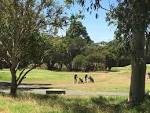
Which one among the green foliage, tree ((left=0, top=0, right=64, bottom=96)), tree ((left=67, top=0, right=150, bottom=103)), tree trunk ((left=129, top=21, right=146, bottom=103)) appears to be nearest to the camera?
tree ((left=67, top=0, right=150, bottom=103))

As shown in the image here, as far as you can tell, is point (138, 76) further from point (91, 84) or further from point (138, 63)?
point (91, 84)

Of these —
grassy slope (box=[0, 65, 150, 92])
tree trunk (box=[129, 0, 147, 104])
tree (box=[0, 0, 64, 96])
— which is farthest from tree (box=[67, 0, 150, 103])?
grassy slope (box=[0, 65, 150, 92])

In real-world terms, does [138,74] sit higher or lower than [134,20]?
lower

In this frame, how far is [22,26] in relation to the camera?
28.1 metres

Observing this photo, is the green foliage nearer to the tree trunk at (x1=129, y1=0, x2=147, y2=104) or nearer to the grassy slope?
the grassy slope

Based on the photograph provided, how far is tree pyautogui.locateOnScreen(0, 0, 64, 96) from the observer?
27.8 m

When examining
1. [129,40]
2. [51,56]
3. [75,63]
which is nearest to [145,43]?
[129,40]

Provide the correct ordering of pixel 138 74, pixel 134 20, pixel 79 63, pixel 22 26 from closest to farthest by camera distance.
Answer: pixel 134 20 → pixel 138 74 → pixel 22 26 → pixel 79 63

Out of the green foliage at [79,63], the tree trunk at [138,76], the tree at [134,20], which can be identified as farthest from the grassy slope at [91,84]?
the green foliage at [79,63]

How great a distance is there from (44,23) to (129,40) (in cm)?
1296

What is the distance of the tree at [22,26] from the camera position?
27.8m

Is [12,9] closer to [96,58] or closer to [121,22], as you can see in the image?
[121,22]

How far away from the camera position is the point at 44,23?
29.0 metres

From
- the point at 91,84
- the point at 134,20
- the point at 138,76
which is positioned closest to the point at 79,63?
the point at 91,84
